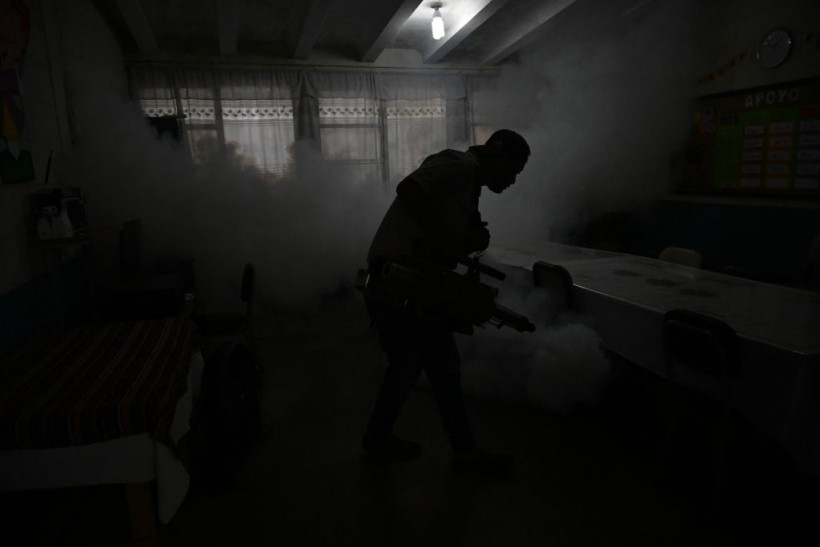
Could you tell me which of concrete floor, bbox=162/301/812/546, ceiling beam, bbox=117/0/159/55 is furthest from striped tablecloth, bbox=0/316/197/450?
ceiling beam, bbox=117/0/159/55

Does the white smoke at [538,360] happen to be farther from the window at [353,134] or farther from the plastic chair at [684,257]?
the window at [353,134]

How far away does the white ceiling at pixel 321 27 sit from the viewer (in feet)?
13.0

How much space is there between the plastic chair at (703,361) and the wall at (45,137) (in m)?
2.78

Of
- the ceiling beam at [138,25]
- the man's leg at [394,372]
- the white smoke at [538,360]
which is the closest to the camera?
the man's leg at [394,372]

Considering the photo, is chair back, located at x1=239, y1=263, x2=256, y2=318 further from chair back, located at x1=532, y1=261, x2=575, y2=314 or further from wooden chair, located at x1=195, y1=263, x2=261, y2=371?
chair back, located at x1=532, y1=261, x2=575, y2=314

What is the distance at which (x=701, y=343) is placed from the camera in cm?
180

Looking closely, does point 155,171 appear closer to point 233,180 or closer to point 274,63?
point 233,180

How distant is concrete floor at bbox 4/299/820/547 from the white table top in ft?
1.91

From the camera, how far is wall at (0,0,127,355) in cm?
223

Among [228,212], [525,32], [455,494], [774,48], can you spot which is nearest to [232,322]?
[228,212]

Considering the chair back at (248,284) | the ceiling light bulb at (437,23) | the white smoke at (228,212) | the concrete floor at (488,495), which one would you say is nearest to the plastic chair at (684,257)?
the concrete floor at (488,495)

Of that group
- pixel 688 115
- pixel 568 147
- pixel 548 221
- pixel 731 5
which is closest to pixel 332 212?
pixel 548 221

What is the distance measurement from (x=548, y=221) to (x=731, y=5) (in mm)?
2493

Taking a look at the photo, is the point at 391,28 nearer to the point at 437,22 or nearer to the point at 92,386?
the point at 437,22
